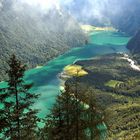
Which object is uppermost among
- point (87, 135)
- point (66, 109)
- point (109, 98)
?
point (66, 109)

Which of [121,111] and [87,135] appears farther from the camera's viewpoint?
[121,111]

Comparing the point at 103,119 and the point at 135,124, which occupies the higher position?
the point at 103,119

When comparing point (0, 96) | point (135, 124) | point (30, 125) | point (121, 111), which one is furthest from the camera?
point (121, 111)

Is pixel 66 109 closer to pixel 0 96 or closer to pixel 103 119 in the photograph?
pixel 103 119

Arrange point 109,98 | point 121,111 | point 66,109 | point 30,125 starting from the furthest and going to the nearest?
point 109,98
point 121,111
point 66,109
point 30,125

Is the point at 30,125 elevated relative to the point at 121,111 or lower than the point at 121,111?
elevated

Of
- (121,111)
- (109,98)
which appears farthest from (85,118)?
(109,98)

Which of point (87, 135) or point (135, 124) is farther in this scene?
point (135, 124)

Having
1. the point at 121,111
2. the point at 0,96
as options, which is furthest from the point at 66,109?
the point at 121,111

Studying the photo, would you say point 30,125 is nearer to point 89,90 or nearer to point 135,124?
point 89,90

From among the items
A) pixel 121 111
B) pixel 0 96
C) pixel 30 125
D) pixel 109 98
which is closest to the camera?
pixel 0 96
